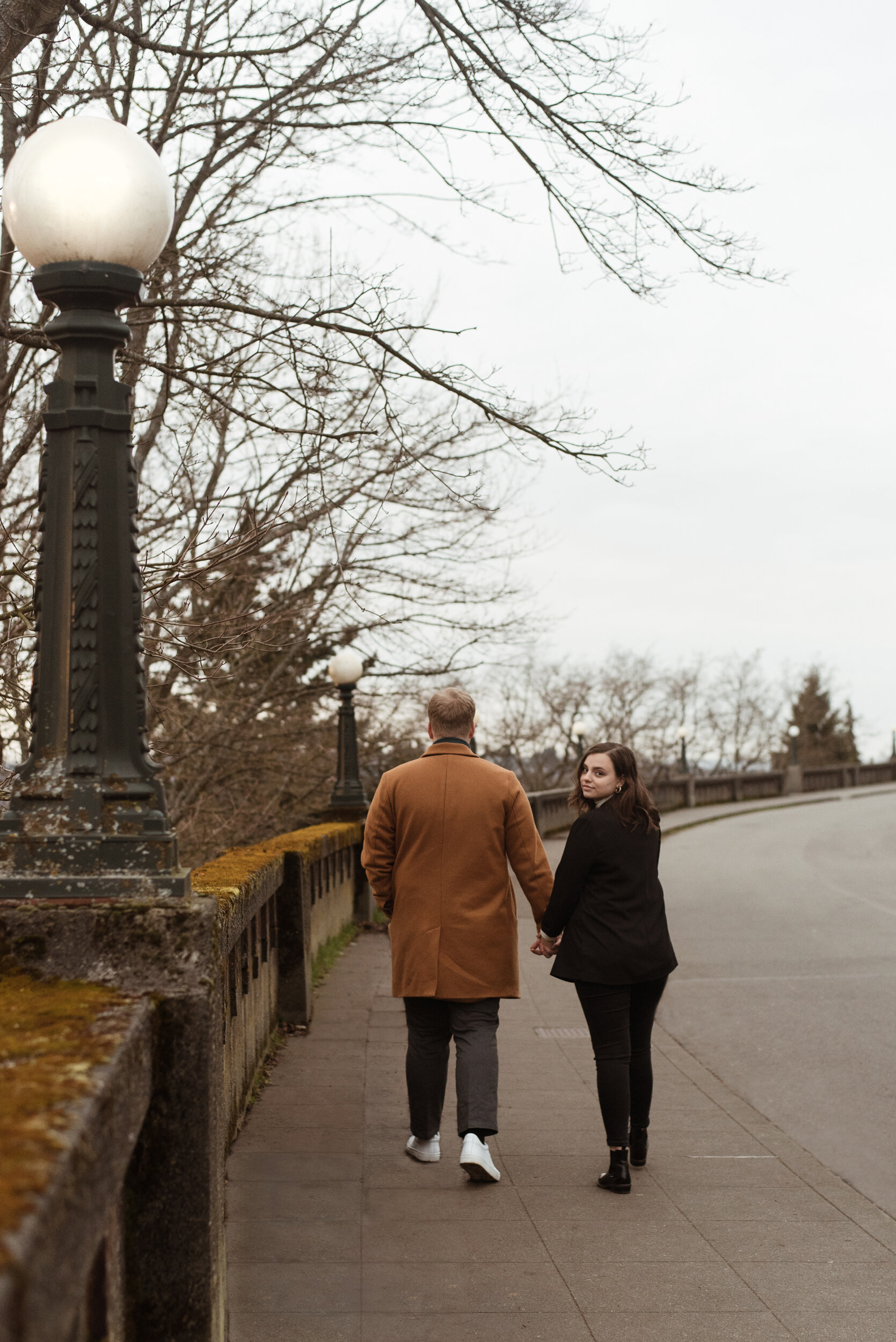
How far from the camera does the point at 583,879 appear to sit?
5266mm

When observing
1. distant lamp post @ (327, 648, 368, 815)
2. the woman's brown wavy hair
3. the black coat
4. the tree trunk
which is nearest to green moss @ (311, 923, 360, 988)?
distant lamp post @ (327, 648, 368, 815)

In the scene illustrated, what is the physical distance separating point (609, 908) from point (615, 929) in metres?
0.09

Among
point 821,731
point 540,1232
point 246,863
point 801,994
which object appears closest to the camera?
point 540,1232

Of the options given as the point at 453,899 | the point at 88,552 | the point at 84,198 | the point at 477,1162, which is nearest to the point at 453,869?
the point at 453,899

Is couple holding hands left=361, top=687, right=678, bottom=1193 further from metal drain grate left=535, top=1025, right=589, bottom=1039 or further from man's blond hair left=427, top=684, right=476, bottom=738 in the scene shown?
metal drain grate left=535, top=1025, right=589, bottom=1039

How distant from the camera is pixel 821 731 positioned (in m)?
88.2

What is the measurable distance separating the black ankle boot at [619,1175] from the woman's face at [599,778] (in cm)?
140

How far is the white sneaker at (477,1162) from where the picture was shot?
5.02m

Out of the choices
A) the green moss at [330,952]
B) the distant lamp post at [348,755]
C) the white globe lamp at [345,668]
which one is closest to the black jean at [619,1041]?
the green moss at [330,952]

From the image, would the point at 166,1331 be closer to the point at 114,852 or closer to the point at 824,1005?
the point at 114,852

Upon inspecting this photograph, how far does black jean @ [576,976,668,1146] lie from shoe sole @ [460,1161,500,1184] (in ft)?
1.58

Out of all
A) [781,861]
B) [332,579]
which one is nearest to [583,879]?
[332,579]

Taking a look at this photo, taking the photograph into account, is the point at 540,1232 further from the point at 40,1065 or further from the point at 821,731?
the point at 821,731

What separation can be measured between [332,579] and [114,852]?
1285 centimetres
